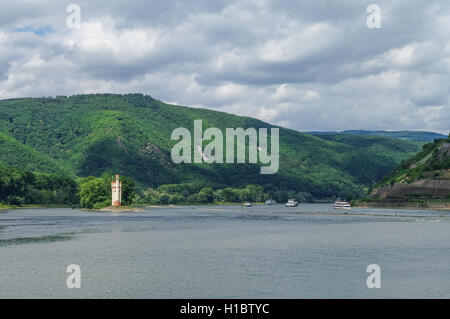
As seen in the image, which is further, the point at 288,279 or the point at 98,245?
the point at 98,245

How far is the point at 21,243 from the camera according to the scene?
94688 millimetres

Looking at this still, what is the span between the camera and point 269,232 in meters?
123

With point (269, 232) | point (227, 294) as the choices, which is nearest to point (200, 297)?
point (227, 294)

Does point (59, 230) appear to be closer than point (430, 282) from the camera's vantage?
No

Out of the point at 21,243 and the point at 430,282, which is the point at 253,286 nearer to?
the point at 430,282

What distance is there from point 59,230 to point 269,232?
43221 mm

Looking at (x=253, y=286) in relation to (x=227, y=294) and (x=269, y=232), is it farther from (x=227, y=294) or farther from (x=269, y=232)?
(x=269, y=232)

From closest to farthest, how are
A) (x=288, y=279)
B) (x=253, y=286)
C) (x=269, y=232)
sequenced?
(x=253, y=286) < (x=288, y=279) < (x=269, y=232)

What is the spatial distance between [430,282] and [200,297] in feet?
77.0
